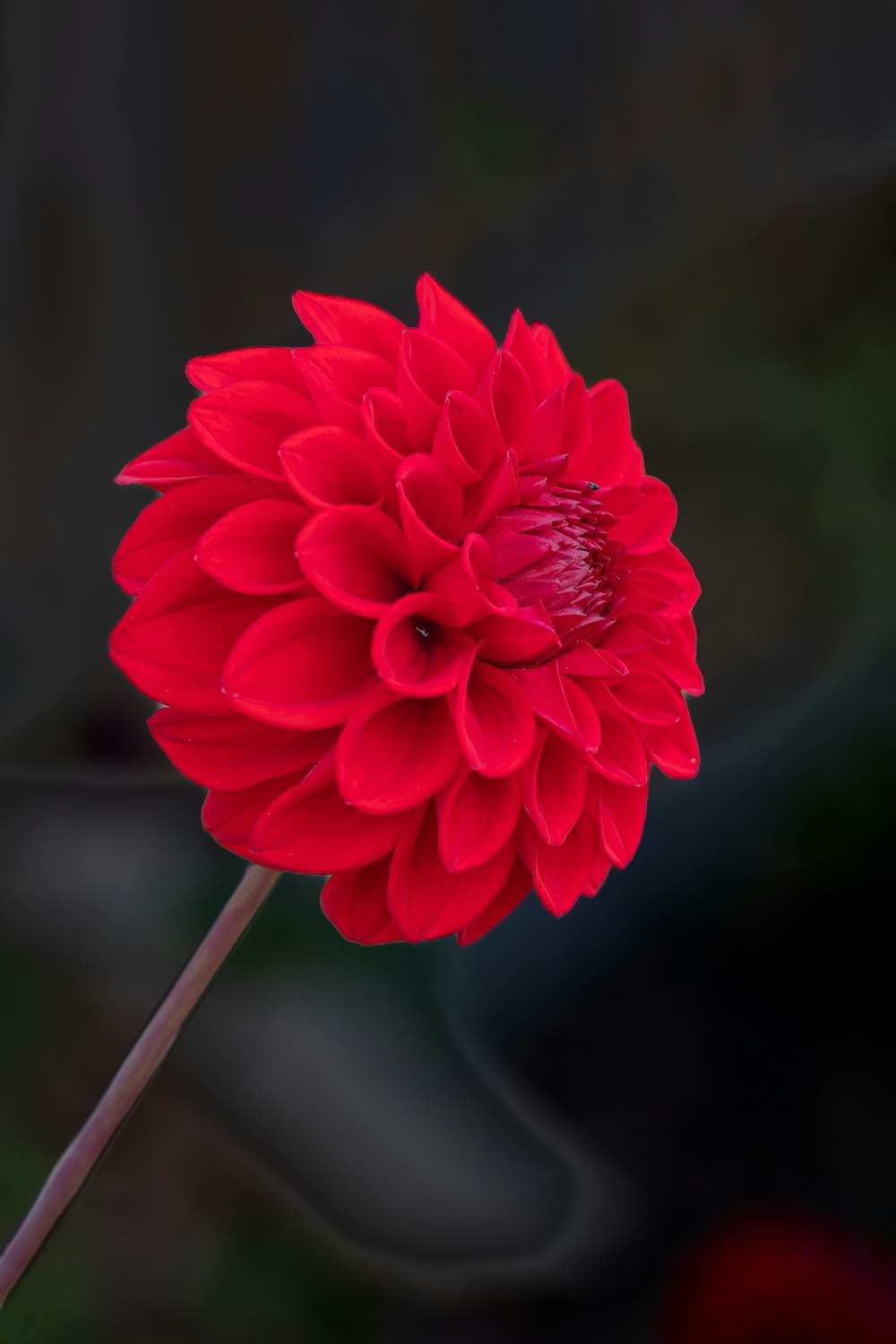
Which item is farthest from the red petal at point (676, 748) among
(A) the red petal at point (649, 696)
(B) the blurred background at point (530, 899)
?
(B) the blurred background at point (530, 899)

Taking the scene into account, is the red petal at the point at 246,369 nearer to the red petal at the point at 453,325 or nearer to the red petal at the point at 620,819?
the red petal at the point at 453,325

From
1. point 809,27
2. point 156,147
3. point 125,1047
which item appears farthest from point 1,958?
point 809,27

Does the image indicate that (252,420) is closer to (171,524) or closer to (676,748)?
(171,524)

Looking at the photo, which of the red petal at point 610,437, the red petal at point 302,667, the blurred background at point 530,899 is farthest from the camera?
the blurred background at point 530,899

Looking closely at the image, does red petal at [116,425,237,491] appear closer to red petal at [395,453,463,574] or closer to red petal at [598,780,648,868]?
red petal at [395,453,463,574]

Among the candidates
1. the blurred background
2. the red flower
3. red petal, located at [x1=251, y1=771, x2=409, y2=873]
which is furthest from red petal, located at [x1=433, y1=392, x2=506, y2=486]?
the blurred background

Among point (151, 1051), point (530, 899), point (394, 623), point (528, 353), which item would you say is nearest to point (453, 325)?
point (528, 353)
